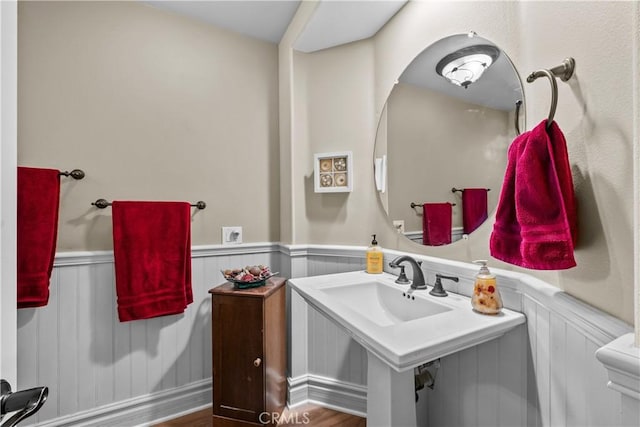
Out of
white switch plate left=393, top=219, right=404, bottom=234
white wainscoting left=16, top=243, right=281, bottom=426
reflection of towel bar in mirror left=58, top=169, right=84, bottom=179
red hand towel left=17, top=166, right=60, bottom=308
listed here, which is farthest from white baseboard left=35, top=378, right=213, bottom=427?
white switch plate left=393, top=219, right=404, bottom=234

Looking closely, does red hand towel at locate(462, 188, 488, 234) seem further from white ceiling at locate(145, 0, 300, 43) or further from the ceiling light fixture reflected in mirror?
white ceiling at locate(145, 0, 300, 43)

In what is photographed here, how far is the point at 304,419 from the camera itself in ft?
5.09

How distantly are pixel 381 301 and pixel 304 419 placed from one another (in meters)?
0.86

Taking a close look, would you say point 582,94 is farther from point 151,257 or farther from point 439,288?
point 151,257

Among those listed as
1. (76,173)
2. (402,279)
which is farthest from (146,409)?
(402,279)

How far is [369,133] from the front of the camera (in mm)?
1645

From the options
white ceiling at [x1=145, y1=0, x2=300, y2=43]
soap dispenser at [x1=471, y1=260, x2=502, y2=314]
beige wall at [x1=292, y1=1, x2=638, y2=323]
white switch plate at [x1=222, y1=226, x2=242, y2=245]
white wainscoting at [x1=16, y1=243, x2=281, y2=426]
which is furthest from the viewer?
white switch plate at [x1=222, y1=226, x2=242, y2=245]

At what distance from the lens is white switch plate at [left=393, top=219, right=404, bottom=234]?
4.74 ft

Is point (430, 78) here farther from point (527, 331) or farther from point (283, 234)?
point (283, 234)

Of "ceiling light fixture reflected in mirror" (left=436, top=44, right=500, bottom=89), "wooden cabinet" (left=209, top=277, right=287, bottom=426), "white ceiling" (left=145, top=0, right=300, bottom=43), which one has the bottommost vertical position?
"wooden cabinet" (left=209, top=277, right=287, bottom=426)

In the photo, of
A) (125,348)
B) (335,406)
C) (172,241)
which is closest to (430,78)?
(172,241)

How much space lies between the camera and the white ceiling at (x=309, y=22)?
143 centimetres

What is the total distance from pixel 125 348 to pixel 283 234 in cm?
106

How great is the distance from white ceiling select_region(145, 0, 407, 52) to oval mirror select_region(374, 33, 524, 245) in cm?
39
